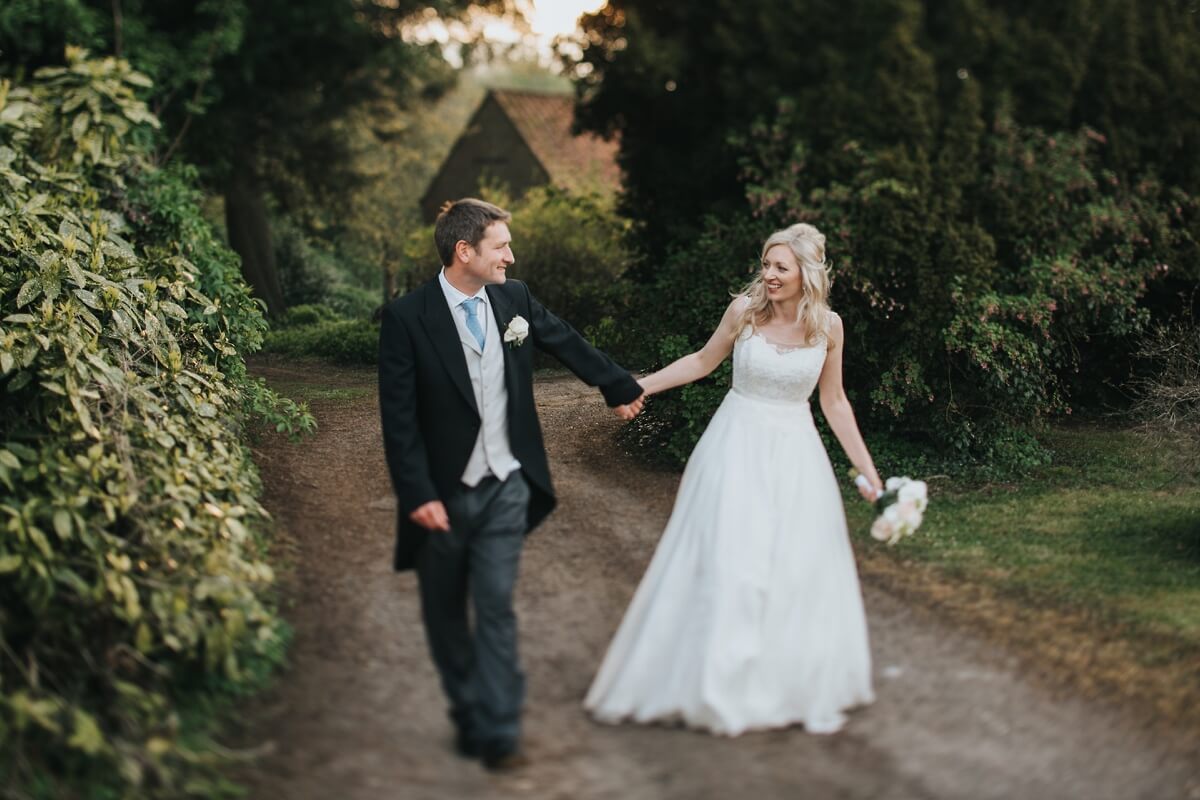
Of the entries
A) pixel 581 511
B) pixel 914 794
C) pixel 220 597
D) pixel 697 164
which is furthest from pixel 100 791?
pixel 697 164

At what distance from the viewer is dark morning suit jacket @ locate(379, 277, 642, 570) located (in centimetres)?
487

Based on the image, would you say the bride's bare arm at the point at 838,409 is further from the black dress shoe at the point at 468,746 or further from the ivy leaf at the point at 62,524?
the ivy leaf at the point at 62,524

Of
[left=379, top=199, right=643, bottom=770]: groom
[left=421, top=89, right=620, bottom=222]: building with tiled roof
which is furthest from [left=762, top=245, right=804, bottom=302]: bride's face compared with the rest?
[left=421, top=89, right=620, bottom=222]: building with tiled roof

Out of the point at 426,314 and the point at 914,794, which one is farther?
the point at 426,314

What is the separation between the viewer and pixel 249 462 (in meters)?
8.12

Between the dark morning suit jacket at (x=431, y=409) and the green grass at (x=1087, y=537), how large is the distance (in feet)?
11.2

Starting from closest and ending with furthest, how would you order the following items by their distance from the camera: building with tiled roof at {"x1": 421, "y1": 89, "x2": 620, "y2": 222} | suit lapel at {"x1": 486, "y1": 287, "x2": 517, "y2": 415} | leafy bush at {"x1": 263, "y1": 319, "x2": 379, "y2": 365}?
1. suit lapel at {"x1": 486, "y1": 287, "x2": 517, "y2": 415}
2. leafy bush at {"x1": 263, "y1": 319, "x2": 379, "y2": 365}
3. building with tiled roof at {"x1": 421, "y1": 89, "x2": 620, "y2": 222}

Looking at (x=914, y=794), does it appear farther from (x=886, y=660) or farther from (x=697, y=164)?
(x=697, y=164)

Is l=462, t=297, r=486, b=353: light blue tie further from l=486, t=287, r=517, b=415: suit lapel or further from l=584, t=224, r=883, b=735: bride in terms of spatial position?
l=584, t=224, r=883, b=735: bride

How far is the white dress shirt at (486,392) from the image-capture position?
500cm

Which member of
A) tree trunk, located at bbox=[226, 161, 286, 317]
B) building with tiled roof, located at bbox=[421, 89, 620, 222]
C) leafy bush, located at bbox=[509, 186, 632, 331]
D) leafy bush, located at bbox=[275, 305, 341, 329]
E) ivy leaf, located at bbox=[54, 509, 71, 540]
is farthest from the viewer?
building with tiled roof, located at bbox=[421, 89, 620, 222]

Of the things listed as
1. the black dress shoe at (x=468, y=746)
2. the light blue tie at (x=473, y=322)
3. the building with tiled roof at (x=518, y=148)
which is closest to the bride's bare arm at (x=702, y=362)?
the light blue tie at (x=473, y=322)

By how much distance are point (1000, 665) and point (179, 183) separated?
27.0 feet

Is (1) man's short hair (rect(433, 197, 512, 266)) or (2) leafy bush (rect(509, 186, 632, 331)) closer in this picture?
(1) man's short hair (rect(433, 197, 512, 266))
